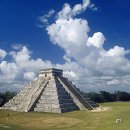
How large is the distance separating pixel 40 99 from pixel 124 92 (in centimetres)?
6253

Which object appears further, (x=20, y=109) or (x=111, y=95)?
(x=111, y=95)

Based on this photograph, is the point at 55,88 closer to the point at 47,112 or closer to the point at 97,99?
the point at 47,112

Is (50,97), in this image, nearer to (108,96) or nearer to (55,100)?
(55,100)

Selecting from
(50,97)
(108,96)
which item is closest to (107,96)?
(108,96)

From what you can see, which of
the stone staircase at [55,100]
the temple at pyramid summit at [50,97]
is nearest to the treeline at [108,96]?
the temple at pyramid summit at [50,97]

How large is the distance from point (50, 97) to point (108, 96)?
49.3m

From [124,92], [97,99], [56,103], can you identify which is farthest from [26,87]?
[124,92]

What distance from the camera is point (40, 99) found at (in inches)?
3017

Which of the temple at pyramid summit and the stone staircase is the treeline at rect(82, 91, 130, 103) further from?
the stone staircase

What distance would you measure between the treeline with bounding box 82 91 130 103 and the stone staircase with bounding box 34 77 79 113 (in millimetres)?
33063

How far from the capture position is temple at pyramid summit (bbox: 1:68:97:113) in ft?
237

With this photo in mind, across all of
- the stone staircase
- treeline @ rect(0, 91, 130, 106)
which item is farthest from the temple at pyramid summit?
treeline @ rect(0, 91, 130, 106)

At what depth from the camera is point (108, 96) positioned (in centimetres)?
11894

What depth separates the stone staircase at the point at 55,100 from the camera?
232 ft
